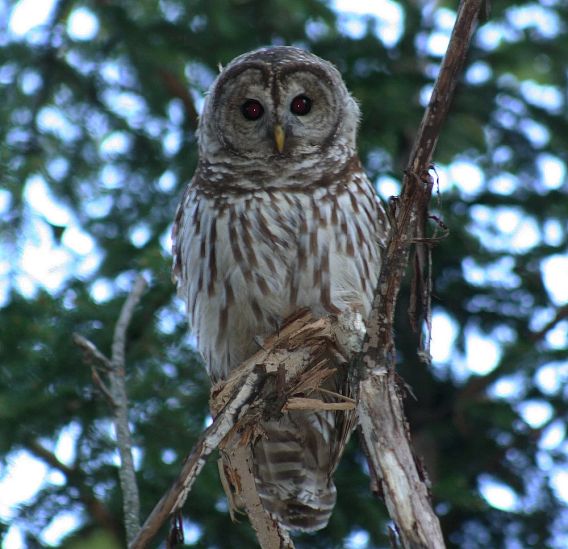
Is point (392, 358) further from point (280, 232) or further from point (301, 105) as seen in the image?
point (301, 105)

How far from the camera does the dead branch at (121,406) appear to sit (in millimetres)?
3012

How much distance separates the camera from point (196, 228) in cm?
369

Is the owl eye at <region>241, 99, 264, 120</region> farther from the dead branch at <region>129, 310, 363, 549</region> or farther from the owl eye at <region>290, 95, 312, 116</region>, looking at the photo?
the dead branch at <region>129, 310, 363, 549</region>

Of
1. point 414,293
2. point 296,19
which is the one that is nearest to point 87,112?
point 296,19

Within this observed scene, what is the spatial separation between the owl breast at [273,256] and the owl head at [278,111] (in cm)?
16

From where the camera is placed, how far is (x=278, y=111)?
3.77m

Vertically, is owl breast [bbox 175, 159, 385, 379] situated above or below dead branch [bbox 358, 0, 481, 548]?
above

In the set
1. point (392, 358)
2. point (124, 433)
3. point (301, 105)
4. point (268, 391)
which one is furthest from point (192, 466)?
point (301, 105)

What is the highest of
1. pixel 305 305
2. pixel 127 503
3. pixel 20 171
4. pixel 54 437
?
pixel 20 171

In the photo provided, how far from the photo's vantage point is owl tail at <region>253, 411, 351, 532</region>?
149 inches

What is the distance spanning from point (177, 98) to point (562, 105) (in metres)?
1.98

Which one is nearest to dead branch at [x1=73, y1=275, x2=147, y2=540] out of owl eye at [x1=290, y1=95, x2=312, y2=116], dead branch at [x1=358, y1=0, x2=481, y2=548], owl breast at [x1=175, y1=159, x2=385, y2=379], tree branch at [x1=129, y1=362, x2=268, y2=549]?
owl breast at [x1=175, y1=159, x2=385, y2=379]

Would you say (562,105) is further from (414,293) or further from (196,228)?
(414,293)

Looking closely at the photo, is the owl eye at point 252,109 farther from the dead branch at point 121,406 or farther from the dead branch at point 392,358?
the dead branch at point 392,358
